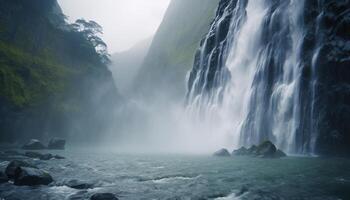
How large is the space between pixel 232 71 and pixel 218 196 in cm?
3804

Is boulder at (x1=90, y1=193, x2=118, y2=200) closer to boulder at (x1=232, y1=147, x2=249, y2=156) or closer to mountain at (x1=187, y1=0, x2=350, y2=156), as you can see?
boulder at (x1=232, y1=147, x2=249, y2=156)

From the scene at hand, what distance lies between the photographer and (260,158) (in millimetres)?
26875

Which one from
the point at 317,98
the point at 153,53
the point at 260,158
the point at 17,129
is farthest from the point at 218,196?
the point at 153,53

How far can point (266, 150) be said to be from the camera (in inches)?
1075

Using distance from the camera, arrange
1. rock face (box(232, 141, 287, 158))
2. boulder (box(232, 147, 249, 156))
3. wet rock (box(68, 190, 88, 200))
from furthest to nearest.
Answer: boulder (box(232, 147, 249, 156)) → rock face (box(232, 141, 287, 158)) → wet rock (box(68, 190, 88, 200))

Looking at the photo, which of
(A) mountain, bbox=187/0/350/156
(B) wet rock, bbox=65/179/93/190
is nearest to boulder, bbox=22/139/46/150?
(A) mountain, bbox=187/0/350/156

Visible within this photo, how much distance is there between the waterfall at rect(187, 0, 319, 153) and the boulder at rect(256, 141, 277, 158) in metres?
3.17

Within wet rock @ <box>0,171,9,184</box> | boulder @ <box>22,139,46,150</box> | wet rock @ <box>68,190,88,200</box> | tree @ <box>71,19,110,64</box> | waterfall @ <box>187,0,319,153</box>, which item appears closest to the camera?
wet rock @ <box>68,190,88,200</box>

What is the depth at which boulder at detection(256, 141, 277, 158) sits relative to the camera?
88.6 feet

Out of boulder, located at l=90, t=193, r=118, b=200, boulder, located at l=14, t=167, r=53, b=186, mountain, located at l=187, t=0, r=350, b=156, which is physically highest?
mountain, located at l=187, t=0, r=350, b=156

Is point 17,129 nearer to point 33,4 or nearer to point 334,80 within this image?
point 33,4

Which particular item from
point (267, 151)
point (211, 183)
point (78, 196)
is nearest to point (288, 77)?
point (267, 151)

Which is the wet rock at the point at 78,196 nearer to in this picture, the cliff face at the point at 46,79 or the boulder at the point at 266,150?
the boulder at the point at 266,150

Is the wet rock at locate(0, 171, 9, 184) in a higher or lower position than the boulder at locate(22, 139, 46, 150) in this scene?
lower
